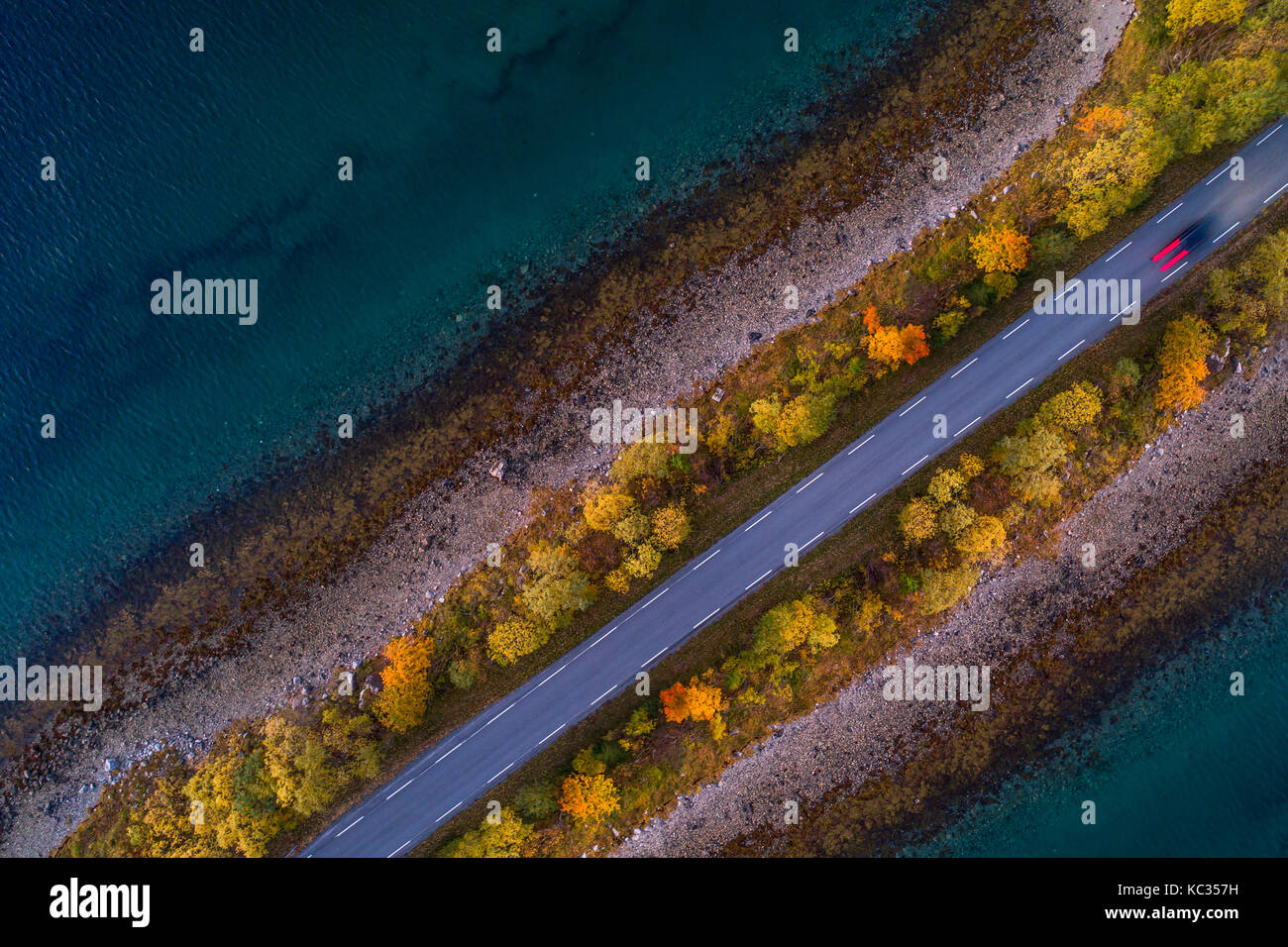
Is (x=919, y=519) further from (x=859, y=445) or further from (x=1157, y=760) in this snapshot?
(x=1157, y=760)

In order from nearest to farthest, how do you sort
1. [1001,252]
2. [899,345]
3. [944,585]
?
[899,345], [1001,252], [944,585]

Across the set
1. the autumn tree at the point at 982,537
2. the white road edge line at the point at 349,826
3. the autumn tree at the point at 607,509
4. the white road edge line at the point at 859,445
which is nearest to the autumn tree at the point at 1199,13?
the white road edge line at the point at 859,445

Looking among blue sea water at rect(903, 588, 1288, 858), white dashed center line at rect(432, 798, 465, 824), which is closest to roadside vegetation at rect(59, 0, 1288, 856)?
white dashed center line at rect(432, 798, 465, 824)

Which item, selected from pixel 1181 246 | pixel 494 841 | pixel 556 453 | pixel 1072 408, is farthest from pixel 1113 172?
pixel 494 841

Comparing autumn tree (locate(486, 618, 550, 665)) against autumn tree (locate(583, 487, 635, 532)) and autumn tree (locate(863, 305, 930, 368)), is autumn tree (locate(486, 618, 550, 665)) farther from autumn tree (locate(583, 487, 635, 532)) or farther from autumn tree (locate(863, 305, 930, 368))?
autumn tree (locate(863, 305, 930, 368))

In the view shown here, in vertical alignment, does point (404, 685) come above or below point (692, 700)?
above
